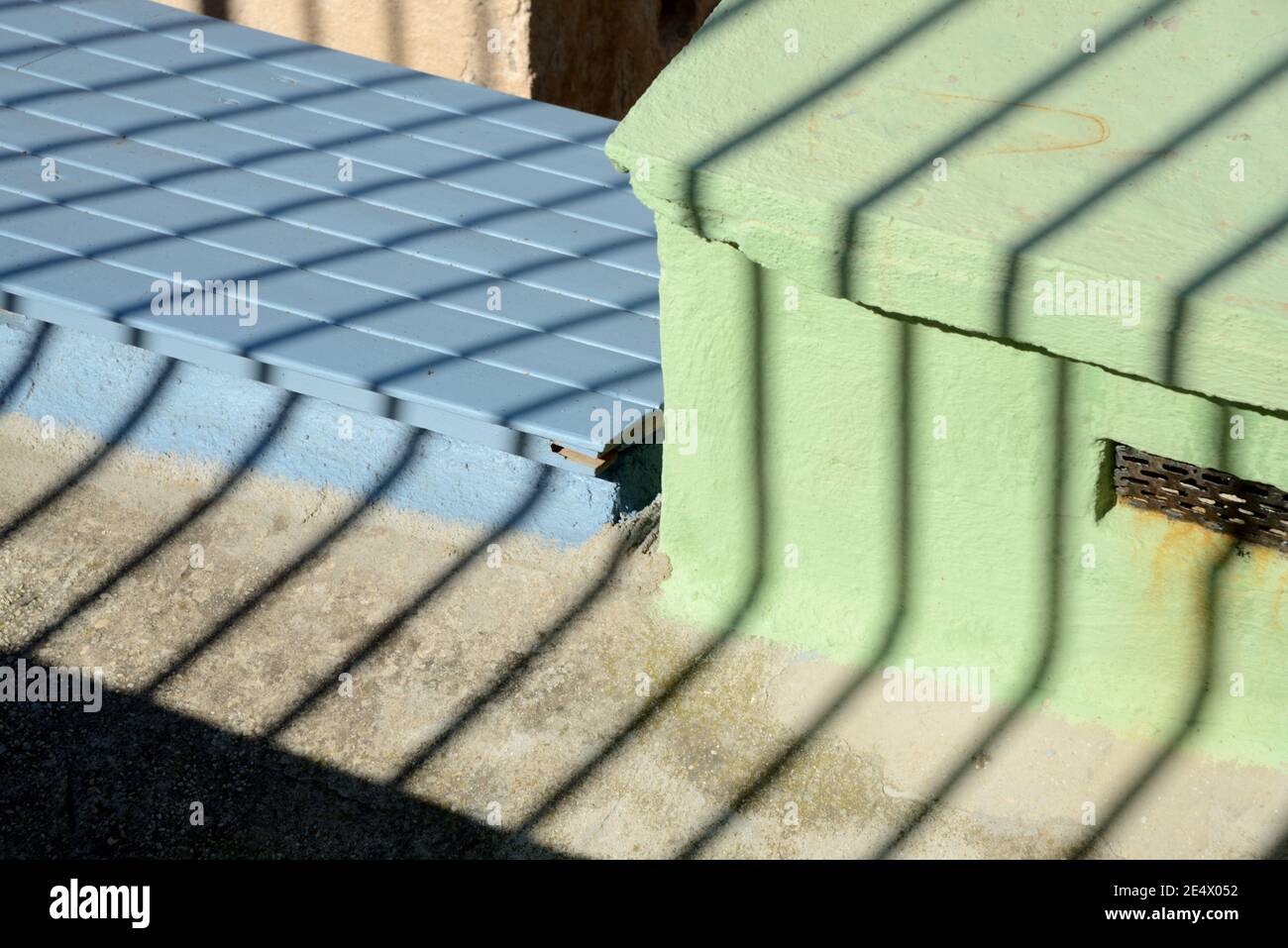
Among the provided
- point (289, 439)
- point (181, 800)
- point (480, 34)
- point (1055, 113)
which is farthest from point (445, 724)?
point (480, 34)

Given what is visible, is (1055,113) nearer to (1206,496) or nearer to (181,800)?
(1206,496)

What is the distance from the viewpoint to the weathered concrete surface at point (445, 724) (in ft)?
12.0

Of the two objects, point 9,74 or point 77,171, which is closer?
point 77,171

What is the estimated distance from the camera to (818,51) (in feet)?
12.0

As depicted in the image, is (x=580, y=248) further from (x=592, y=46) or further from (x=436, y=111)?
(x=592, y=46)

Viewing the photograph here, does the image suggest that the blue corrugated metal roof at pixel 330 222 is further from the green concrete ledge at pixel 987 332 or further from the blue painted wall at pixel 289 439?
the green concrete ledge at pixel 987 332

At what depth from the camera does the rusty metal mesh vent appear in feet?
11.1

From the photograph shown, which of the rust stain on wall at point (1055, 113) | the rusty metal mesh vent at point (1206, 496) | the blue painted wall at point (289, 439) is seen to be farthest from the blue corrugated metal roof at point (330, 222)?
the rusty metal mesh vent at point (1206, 496)

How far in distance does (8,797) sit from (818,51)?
2.26 meters

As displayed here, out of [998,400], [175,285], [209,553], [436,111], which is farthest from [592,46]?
[998,400]

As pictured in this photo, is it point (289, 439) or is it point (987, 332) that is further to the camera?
point (289, 439)

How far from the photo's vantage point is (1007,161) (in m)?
3.35

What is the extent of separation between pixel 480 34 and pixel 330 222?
2.02m

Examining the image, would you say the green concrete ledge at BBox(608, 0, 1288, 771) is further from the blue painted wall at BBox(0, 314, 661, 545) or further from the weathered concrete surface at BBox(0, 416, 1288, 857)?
the blue painted wall at BBox(0, 314, 661, 545)
